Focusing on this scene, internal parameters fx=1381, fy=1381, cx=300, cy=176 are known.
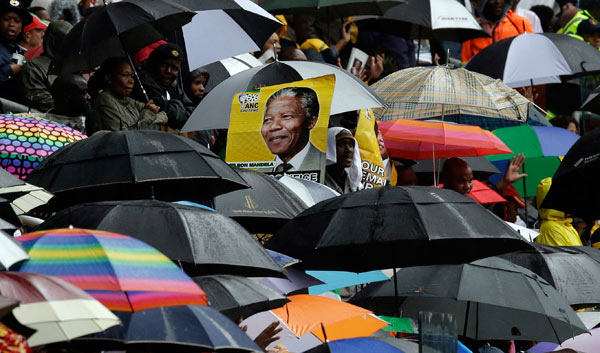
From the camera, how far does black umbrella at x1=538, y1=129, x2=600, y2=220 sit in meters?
10.2

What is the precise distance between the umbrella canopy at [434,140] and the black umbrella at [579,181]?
268 centimetres

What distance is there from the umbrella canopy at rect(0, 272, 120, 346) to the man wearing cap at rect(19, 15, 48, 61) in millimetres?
8558

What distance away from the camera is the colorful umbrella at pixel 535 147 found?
1553cm

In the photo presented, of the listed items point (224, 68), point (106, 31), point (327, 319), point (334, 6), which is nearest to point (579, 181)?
point (327, 319)

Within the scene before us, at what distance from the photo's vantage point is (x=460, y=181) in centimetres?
1338

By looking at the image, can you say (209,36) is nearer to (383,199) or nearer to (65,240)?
(383,199)

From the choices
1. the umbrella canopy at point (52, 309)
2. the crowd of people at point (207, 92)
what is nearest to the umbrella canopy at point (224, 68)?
the crowd of people at point (207, 92)

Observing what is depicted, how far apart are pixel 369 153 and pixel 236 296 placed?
A: 5.17m

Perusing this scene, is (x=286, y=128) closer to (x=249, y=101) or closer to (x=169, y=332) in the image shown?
(x=249, y=101)

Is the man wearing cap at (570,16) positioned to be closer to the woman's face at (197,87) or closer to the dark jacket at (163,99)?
the woman's face at (197,87)

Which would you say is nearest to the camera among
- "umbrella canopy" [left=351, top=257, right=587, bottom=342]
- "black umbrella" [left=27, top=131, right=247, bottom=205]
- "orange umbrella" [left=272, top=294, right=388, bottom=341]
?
"orange umbrella" [left=272, top=294, right=388, bottom=341]

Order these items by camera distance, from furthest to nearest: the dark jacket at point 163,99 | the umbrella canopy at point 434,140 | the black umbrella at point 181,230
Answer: the umbrella canopy at point 434,140 < the dark jacket at point 163,99 < the black umbrella at point 181,230

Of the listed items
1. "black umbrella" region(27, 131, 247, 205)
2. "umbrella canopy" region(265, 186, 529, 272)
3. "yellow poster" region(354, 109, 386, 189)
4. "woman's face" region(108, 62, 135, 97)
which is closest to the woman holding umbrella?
"woman's face" region(108, 62, 135, 97)

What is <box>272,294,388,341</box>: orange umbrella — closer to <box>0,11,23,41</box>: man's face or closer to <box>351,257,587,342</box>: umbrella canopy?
<box>351,257,587,342</box>: umbrella canopy
